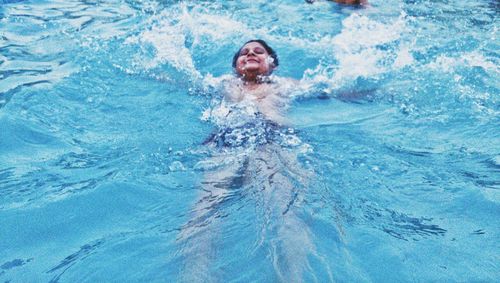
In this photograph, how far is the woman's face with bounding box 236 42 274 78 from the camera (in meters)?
6.11

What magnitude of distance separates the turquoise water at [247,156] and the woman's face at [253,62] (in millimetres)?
523

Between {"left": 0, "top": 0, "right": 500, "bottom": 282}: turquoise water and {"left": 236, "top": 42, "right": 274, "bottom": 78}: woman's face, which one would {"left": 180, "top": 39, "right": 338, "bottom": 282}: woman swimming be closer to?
{"left": 0, "top": 0, "right": 500, "bottom": 282}: turquoise water

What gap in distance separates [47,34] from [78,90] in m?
2.72

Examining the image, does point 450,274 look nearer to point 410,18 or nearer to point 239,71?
point 239,71

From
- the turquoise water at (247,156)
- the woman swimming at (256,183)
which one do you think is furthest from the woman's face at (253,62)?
the turquoise water at (247,156)

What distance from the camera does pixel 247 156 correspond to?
4.33m

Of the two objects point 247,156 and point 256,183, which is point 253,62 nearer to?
point 247,156

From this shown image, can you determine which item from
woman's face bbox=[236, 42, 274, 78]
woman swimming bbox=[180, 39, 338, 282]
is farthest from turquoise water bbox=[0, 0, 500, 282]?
woman's face bbox=[236, 42, 274, 78]

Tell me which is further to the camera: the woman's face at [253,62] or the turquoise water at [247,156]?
the woman's face at [253,62]

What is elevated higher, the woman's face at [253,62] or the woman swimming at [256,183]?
the woman's face at [253,62]

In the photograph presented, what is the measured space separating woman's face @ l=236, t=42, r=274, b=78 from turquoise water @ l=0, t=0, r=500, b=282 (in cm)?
52

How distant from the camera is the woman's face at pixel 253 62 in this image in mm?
6113

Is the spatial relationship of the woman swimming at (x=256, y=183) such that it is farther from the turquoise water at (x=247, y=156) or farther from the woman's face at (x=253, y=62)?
the woman's face at (x=253, y=62)

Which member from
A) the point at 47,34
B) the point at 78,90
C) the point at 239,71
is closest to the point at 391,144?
the point at 239,71
